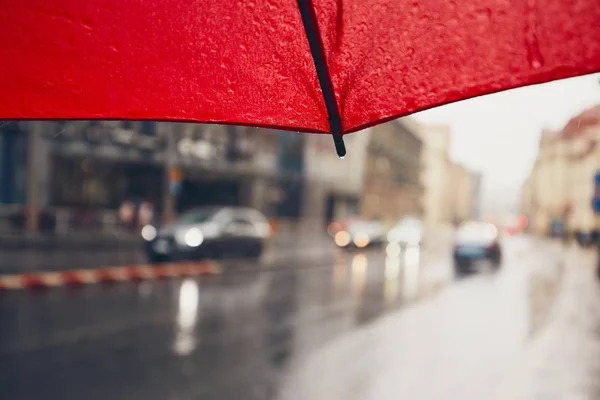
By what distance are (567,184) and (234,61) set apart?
67.2m

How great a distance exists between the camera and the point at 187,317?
9516 mm

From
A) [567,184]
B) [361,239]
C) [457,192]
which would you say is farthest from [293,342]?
[457,192]

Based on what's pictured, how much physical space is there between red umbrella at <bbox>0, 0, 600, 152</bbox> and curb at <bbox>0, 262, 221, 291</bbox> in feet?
35.6

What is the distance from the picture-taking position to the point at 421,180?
90375 millimetres

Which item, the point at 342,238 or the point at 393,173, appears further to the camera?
the point at 393,173

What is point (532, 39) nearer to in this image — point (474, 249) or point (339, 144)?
point (339, 144)

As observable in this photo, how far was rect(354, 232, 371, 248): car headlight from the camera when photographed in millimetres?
28886

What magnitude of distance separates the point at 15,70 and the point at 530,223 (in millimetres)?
114678

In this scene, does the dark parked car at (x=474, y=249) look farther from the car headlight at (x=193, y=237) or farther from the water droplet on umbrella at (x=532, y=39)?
the water droplet on umbrella at (x=532, y=39)

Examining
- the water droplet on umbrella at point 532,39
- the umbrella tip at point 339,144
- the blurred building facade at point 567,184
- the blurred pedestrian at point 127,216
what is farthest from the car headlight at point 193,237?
the water droplet on umbrella at point 532,39

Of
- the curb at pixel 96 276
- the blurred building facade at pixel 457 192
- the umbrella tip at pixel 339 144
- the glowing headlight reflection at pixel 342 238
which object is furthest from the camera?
the blurred building facade at pixel 457 192

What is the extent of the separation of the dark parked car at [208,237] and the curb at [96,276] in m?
0.94

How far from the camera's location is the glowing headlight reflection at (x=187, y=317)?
7.62 m

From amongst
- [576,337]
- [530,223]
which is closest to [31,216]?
[576,337]
